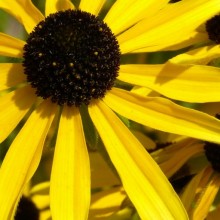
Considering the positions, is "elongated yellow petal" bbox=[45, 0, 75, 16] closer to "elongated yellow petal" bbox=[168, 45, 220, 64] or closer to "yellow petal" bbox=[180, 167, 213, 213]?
"elongated yellow petal" bbox=[168, 45, 220, 64]

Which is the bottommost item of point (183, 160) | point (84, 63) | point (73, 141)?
point (183, 160)

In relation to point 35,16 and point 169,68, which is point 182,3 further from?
point 35,16

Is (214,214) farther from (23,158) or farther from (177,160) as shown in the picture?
(23,158)

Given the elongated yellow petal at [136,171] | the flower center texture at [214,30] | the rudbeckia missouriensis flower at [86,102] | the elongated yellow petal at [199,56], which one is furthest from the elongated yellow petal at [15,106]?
the flower center texture at [214,30]

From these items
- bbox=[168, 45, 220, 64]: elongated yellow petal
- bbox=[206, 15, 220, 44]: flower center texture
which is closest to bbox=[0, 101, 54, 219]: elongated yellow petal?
bbox=[168, 45, 220, 64]: elongated yellow petal

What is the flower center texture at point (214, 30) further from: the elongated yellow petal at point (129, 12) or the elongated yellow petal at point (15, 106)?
the elongated yellow petal at point (15, 106)

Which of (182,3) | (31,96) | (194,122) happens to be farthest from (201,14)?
(31,96)

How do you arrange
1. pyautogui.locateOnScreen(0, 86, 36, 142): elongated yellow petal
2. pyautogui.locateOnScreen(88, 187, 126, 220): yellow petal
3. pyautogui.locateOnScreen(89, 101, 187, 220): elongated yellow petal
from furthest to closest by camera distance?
pyautogui.locateOnScreen(88, 187, 126, 220): yellow petal → pyautogui.locateOnScreen(0, 86, 36, 142): elongated yellow petal → pyautogui.locateOnScreen(89, 101, 187, 220): elongated yellow petal
